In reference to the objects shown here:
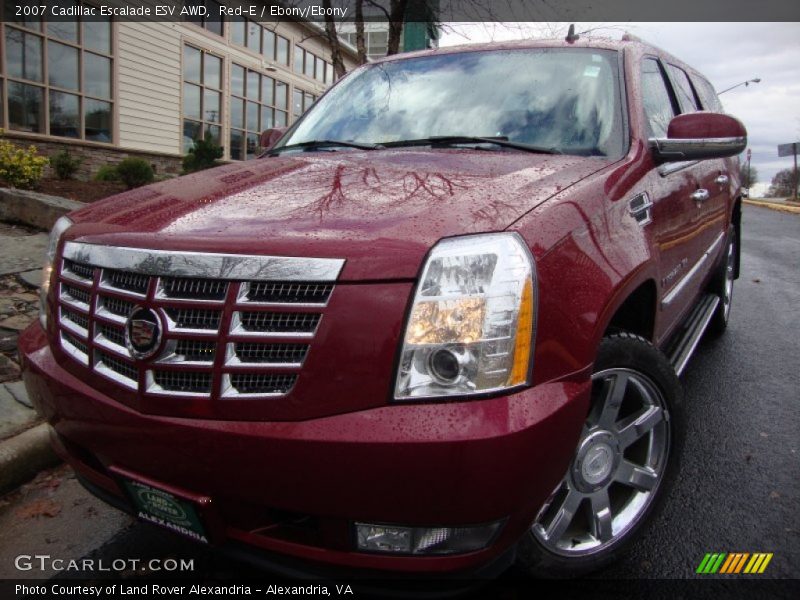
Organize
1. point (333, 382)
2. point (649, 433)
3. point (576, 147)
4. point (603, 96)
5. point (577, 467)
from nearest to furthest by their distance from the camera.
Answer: point (333, 382)
point (577, 467)
point (649, 433)
point (576, 147)
point (603, 96)

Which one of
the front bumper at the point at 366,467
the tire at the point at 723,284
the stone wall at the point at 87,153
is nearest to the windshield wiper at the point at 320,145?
the front bumper at the point at 366,467

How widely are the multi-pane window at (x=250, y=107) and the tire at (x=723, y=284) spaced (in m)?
15.4

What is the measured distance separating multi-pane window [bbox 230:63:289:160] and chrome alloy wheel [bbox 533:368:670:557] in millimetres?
17519

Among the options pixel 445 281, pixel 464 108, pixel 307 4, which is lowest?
pixel 445 281

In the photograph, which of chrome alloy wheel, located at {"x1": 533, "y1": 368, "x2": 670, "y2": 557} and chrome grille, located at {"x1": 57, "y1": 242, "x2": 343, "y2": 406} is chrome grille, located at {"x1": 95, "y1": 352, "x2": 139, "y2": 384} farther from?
chrome alloy wheel, located at {"x1": 533, "y1": 368, "x2": 670, "y2": 557}

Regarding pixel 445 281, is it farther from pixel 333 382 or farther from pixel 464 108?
pixel 464 108

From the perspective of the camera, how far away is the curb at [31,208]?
6.06 metres

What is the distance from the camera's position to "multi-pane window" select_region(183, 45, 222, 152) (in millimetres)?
16734

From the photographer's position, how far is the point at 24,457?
2775 mm

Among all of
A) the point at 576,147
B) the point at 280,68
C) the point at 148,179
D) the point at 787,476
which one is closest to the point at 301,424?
the point at 576,147

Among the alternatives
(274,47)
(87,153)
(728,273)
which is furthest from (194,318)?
(274,47)

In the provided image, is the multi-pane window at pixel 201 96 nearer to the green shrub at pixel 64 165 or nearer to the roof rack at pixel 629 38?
the green shrub at pixel 64 165

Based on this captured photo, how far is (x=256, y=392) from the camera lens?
154 centimetres

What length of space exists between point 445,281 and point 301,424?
0.48m
